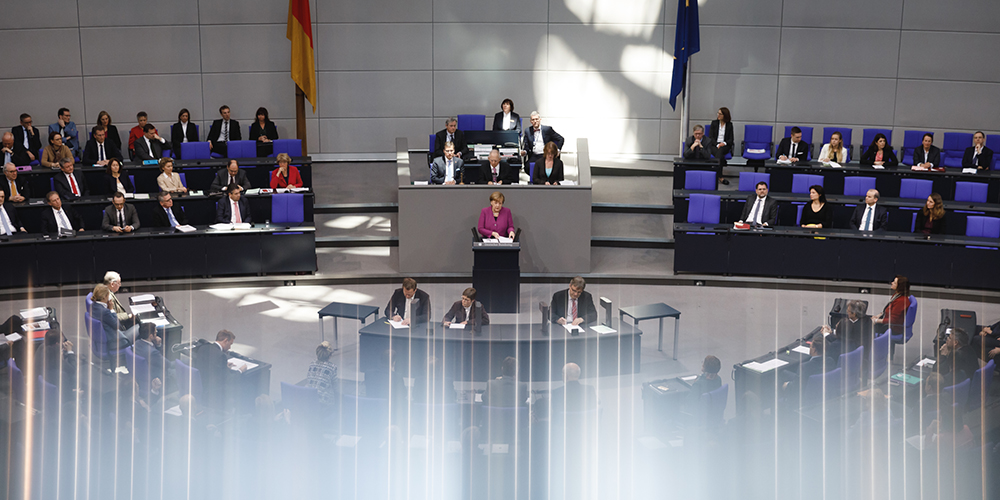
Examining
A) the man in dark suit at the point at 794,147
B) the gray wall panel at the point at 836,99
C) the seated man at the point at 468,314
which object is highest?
the gray wall panel at the point at 836,99

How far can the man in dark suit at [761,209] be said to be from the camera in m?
10.6

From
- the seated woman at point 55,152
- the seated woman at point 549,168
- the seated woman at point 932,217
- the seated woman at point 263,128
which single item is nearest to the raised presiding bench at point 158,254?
the seated woman at point 55,152

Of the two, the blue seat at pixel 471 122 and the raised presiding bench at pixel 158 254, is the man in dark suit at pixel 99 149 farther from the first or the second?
the blue seat at pixel 471 122

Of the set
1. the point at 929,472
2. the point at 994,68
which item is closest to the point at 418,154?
the point at 929,472

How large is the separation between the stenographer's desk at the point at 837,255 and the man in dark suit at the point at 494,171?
7.27 ft

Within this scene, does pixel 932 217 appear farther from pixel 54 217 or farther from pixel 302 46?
pixel 54 217

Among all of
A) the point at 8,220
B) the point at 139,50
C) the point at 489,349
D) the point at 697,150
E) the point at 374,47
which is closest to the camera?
the point at 489,349

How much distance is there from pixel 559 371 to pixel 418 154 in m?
5.08

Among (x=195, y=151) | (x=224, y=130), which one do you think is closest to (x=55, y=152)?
(x=195, y=151)

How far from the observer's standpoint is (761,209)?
1077 centimetres

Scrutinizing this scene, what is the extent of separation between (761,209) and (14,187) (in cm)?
955

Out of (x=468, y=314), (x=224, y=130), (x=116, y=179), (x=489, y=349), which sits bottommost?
(x=489, y=349)

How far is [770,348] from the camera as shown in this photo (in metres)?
8.52

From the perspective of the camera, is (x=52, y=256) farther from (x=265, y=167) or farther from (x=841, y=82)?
(x=841, y=82)
